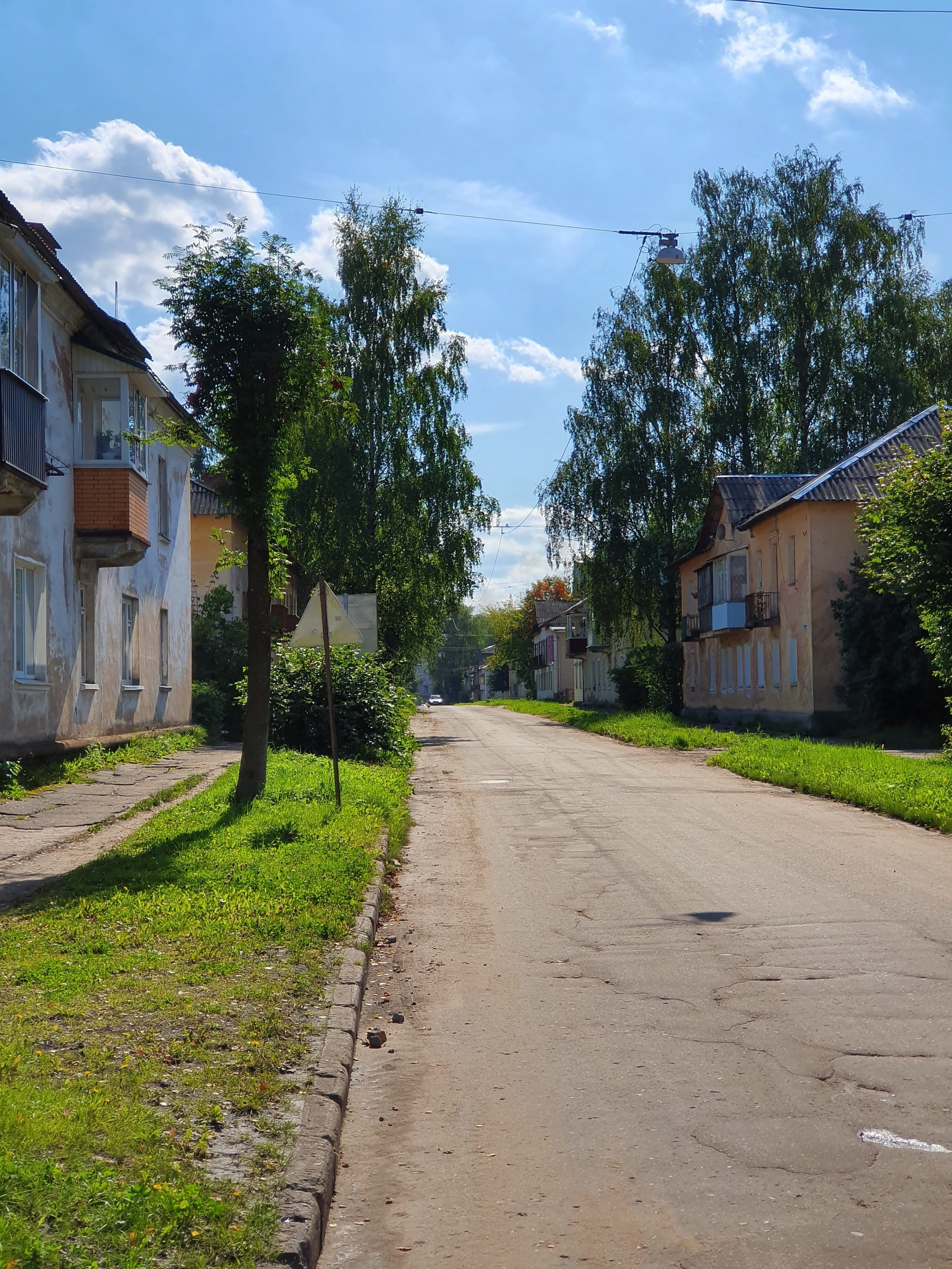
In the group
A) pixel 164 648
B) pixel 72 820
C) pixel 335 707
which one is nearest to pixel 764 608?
pixel 164 648

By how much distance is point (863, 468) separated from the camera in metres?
32.7

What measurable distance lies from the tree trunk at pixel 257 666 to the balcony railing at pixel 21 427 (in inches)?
122

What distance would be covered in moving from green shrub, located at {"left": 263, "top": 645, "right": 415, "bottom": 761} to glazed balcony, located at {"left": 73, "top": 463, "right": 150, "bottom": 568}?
372 cm

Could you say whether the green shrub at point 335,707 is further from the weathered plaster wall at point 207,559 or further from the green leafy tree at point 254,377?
the weathered plaster wall at point 207,559

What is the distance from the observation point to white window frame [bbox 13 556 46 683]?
16453 mm

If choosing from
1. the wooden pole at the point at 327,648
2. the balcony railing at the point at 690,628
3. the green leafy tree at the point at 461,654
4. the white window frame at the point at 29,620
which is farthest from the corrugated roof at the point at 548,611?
the wooden pole at the point at 327,648

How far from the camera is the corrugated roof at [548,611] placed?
100562 millimetres

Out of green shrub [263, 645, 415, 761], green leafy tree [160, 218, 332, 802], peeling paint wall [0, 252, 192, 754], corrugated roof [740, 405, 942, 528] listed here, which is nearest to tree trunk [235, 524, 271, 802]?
green leafy tree [160, 218, 332, 802]

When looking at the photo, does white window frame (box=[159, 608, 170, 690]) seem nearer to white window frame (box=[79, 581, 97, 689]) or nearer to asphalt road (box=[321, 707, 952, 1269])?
white window frame (box=[79, 581, 97, 689])

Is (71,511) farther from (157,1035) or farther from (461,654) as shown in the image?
(461,654)

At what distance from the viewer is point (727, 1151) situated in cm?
411

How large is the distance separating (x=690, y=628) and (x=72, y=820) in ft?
122

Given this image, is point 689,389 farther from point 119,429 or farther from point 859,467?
point 119,429

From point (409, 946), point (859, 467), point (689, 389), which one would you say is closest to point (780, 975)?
point (409, 946)
